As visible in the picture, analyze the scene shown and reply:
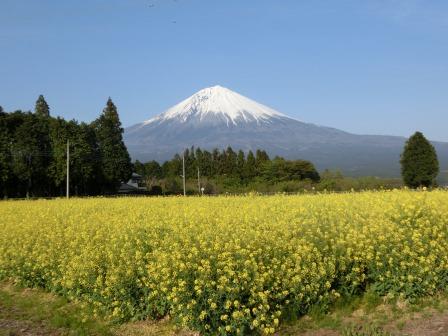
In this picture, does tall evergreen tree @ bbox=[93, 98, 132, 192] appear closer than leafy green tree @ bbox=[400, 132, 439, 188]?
No

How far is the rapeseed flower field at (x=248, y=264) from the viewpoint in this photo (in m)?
7.57

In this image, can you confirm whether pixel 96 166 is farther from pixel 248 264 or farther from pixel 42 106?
pixel 248 264

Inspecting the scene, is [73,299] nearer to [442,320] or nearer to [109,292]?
[109,292]

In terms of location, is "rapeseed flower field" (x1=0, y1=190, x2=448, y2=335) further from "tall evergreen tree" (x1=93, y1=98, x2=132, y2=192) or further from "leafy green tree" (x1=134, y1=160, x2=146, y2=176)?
"leafy green tree" (x1=134, y1=160, x2=146, y2=176)

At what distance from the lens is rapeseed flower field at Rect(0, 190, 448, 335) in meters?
7.57

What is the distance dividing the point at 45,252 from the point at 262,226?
5.05 metres

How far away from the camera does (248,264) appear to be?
7.79 meters

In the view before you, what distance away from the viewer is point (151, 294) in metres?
8.05

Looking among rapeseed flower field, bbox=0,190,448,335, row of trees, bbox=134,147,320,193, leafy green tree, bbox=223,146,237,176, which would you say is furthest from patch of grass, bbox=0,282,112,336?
leafy green tree, bbox=223,146,237,176

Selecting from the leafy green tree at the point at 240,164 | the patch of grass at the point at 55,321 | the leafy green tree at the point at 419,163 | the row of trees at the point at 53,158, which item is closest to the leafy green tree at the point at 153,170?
the leafy green tree at the point at 240,164

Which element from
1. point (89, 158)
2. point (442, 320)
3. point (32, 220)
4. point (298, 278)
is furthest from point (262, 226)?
point (89, 158)

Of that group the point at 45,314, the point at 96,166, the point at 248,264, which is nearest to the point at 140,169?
the point at 96,166

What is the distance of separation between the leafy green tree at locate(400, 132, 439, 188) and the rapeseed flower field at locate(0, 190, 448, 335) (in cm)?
3932

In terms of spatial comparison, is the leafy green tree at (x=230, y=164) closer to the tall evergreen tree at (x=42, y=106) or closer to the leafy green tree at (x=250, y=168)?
the leafy green tree at (x=250, y=168)
